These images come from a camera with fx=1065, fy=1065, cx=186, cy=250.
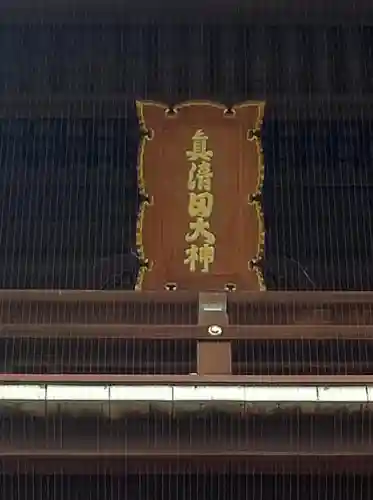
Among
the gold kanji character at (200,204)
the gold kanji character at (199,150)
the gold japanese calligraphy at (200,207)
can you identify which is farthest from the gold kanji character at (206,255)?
the gold kanji character at (199,150)

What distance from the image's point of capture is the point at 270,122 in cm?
360

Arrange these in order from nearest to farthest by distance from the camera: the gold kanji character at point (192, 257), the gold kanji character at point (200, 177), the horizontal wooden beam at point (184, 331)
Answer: the horizontal wooden beam at point (184, 331) → the gold kanji character at point (192, 257) → the gold kanji character at point (200, 177)

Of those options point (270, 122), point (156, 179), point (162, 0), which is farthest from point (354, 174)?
point (162, 0)

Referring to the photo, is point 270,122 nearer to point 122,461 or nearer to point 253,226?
point 253,226

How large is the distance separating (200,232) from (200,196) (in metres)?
0.13

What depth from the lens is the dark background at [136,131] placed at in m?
3.36

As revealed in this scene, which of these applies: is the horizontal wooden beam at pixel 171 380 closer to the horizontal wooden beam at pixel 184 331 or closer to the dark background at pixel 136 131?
the horizontal wooden beam at pixel 184 331

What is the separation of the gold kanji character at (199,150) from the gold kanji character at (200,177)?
0.08ft

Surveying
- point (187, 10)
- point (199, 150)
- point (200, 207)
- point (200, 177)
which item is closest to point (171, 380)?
point (200, 207)

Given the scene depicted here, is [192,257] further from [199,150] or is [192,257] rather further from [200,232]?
[199,150]

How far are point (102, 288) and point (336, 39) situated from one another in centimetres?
122

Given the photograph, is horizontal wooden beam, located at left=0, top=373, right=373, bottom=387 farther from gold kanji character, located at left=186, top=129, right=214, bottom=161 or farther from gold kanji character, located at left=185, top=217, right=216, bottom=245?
gold kanji character, located at left=186, top=129, right=214, bottom=161

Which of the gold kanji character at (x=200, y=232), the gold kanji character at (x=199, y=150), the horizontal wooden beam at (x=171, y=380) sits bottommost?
the horizontal wooden beam at (x=171, y=380)

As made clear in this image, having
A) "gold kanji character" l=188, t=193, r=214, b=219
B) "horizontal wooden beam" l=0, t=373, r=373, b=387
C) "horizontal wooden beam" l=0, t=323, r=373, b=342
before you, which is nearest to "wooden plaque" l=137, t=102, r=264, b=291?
"gold kanji character" l=188, t=193, r=214, b=219
